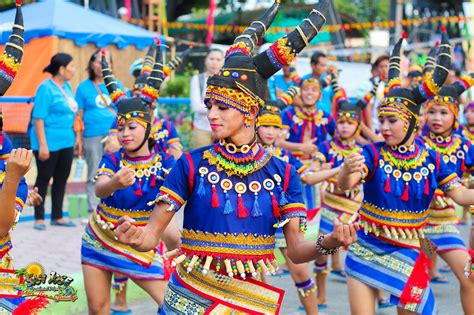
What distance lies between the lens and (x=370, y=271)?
5.99 m

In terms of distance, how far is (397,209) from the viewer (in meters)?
6.02

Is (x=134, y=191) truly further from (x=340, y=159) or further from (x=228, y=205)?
(x=340, y=159)

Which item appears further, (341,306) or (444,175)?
(341,306)

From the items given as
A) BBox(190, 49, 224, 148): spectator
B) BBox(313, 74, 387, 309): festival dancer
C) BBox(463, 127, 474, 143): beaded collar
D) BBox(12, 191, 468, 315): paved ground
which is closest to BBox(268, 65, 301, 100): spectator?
BBox(190, 49, 224, 148): spectator

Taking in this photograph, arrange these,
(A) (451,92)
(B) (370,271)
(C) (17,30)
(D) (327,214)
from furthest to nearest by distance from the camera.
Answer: (D) (327,214), (A) (451,92), (B) (370,271), (C) (17,30)

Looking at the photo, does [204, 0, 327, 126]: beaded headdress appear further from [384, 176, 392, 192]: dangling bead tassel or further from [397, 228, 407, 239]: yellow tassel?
[397, 228, 407, 239]: yellow tassel

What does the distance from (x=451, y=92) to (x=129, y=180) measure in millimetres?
4175

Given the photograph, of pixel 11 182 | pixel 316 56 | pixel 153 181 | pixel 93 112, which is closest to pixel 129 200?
pixel 153 181

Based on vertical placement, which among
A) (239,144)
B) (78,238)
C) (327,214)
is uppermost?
(239,144)

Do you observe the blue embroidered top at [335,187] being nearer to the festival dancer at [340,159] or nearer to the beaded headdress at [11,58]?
the festival dancer at [340,159]

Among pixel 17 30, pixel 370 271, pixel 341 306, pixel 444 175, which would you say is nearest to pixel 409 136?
pixel 444 175

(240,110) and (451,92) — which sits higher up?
(240,110)

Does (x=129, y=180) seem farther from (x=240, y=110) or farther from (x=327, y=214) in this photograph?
(x=327, y=214)

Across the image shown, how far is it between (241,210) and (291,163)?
10.8 ft
